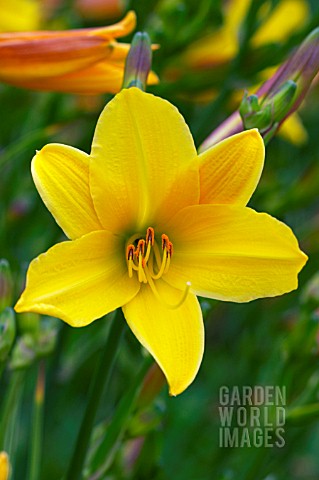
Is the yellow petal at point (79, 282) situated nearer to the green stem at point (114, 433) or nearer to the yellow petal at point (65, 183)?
the yellow petal at point (65, 183)

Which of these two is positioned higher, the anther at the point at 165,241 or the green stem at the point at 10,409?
the anther at the point at 165,241

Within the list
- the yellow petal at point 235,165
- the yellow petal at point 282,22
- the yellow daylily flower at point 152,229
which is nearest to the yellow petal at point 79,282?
the yellow daylily flower at point 152,229

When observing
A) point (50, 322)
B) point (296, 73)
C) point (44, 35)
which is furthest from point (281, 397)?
point (44, 35)

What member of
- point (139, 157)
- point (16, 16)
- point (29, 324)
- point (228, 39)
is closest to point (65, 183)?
point (139, 157)

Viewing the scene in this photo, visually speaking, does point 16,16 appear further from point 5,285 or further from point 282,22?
point 5,285

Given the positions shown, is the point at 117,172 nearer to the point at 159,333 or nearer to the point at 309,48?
the point at 159,333
